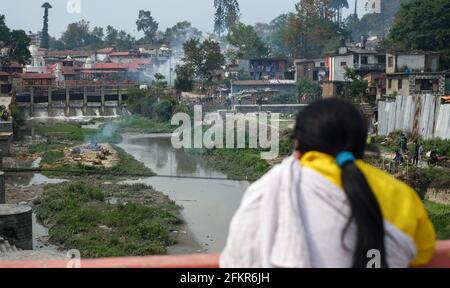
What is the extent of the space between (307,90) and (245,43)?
18109mm

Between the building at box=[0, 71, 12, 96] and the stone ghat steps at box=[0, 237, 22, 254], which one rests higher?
the building at box=[0, 71, 12, 96]

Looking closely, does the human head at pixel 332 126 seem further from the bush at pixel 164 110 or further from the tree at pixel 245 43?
the tree at pixel 245 43

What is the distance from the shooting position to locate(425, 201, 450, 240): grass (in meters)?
10.1

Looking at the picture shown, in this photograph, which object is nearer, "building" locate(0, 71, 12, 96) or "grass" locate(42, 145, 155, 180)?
"grass" locate(42, 145, 155, 180)

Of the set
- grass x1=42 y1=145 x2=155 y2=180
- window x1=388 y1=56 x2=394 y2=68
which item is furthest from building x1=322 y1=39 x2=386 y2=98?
grass x1=42 y1=145 x2=155 y2=180

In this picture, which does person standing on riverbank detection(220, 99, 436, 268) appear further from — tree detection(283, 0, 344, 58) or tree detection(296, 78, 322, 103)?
tree detection(283, 0, 344, 58)

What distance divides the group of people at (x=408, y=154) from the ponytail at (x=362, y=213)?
13.8 m

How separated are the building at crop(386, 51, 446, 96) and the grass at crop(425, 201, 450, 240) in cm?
1100

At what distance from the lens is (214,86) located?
42.8 metres

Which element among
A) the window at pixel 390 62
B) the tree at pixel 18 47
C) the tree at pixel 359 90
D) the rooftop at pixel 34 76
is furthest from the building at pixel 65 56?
the window at pixel 390 62

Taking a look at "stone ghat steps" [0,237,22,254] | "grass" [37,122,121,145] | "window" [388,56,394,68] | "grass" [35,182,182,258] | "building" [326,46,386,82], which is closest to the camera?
"stone ghat steps" [0,237,22,254]
